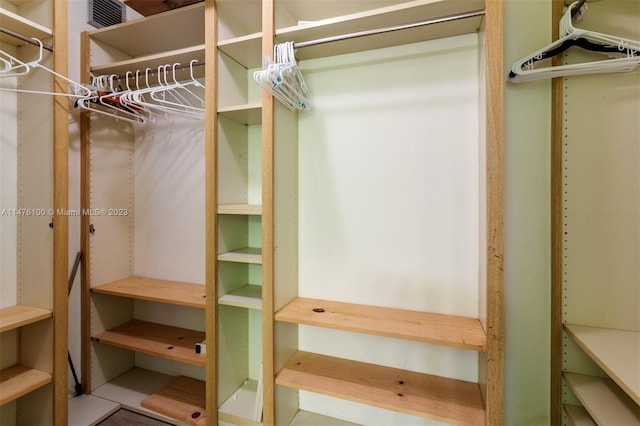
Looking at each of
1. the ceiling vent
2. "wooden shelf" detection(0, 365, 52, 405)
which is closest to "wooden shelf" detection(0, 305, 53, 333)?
"wooden shelf" detection(0, 365, 52, 405)

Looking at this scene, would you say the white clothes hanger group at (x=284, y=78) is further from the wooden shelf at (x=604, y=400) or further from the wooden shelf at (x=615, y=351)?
the wooden shelf at (x=604, y=400)

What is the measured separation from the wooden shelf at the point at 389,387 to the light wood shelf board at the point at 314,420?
34 cm

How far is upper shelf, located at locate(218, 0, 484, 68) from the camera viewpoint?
4.02 feet

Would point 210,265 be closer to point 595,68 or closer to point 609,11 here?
point 595,68

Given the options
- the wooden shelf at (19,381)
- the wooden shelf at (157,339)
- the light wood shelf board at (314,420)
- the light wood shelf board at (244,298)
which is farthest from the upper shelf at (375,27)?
the light wood shelf board at (314,420)

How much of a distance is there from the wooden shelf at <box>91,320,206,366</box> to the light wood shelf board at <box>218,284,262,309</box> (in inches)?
15.5

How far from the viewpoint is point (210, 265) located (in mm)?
1507

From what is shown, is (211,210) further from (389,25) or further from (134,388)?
(134,388)

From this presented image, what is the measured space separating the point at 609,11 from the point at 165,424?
3.04m

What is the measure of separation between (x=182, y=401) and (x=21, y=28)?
7.07ft

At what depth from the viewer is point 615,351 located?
1075 millimetres

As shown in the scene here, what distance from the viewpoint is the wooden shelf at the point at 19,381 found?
1321mm

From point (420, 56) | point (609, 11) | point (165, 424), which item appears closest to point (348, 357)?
point (165, 424)

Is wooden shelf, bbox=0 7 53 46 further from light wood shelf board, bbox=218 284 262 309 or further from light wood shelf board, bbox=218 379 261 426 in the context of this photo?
light wood shelf board, bbox=218 379 261 426
